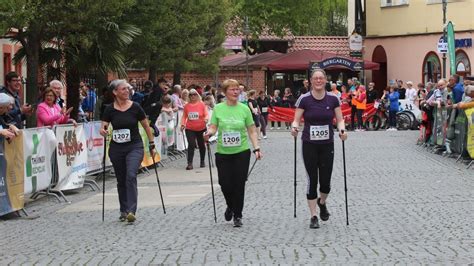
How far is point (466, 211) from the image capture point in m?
12.2

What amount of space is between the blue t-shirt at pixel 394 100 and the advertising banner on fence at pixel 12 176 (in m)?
23.3

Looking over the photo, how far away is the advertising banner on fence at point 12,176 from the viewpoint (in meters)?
12.7

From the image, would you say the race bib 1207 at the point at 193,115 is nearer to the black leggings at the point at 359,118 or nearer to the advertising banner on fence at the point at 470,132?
the advertising banner on fence at the point at 470,132

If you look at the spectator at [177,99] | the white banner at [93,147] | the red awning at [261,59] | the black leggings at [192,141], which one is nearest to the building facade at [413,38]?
the red awning at [261,59]

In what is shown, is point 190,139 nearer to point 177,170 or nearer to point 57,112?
point 177,170

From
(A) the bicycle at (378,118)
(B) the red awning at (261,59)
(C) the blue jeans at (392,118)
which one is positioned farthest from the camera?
(B) the red awning at (261,59)

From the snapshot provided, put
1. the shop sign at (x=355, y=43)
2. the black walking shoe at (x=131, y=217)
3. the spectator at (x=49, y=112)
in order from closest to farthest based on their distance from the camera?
1. the black walking shoe at (x=131, y=217)
2. the spectator at (x=49, y=112)
3. the shop sign at (x=355, y=43)

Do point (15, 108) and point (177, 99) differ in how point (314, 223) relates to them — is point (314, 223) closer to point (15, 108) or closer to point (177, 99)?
point (15, 108)

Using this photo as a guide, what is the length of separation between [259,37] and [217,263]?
4694 cm

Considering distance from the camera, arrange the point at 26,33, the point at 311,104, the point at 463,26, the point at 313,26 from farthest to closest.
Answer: the point at 313,26
the point at 463,26
the point at 26,33
the point at 311,104

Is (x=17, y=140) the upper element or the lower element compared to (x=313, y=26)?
lower

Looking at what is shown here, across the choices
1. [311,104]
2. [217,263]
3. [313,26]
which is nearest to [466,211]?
[311,104]

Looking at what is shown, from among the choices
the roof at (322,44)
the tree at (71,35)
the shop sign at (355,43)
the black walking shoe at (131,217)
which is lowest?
the black walking shoe at (131,217)

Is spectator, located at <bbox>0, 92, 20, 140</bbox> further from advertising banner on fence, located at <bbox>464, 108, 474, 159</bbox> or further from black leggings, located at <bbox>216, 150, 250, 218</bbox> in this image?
advertising banner on fence, located at <bbox>464, 108, 474, 159</bbox>
